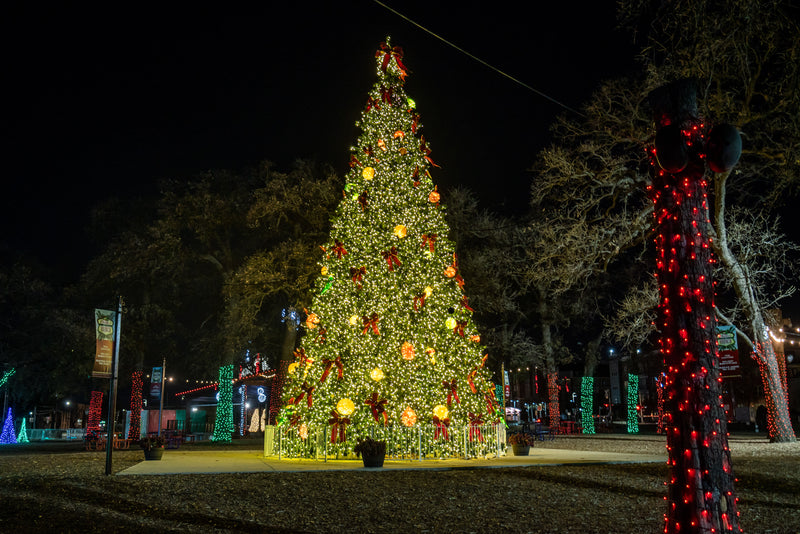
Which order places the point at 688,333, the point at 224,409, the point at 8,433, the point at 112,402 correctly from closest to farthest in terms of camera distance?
the point at 688,333, the point at 112,402, the point at 224,409, the point at 8,433

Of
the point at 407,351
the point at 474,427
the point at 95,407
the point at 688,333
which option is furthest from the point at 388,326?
the point at 95,407

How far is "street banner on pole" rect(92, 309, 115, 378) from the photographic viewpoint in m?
12.7

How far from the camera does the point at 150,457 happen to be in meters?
15.2

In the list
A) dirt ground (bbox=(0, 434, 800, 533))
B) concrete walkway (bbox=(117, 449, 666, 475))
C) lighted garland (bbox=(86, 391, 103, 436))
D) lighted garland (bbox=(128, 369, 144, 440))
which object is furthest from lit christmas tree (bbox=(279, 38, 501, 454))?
lighted garland (bbox=(86, 391, 103, 436))

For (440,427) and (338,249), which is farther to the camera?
(338,249)

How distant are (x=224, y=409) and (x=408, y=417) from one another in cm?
1540

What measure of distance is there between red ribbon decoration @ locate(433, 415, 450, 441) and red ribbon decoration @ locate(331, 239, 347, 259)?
445cm

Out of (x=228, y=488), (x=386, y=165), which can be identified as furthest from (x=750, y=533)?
(x=386, y=165)

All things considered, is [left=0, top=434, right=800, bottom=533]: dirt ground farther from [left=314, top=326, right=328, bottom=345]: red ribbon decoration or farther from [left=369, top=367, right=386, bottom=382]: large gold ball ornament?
[left=314, top=326, right=328, bottom=345]: red ribbon decoration

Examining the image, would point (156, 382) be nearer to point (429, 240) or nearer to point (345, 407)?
point (345, 407)

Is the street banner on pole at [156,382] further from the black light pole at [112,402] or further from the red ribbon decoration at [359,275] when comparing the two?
the red ribbon decoration at [359,275]

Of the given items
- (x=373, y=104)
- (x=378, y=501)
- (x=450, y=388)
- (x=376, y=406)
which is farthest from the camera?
(x=373, y=104)

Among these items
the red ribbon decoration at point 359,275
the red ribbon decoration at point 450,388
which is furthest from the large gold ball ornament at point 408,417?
the red ribbon decoration at point 359,275

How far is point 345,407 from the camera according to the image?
47.2 ft
